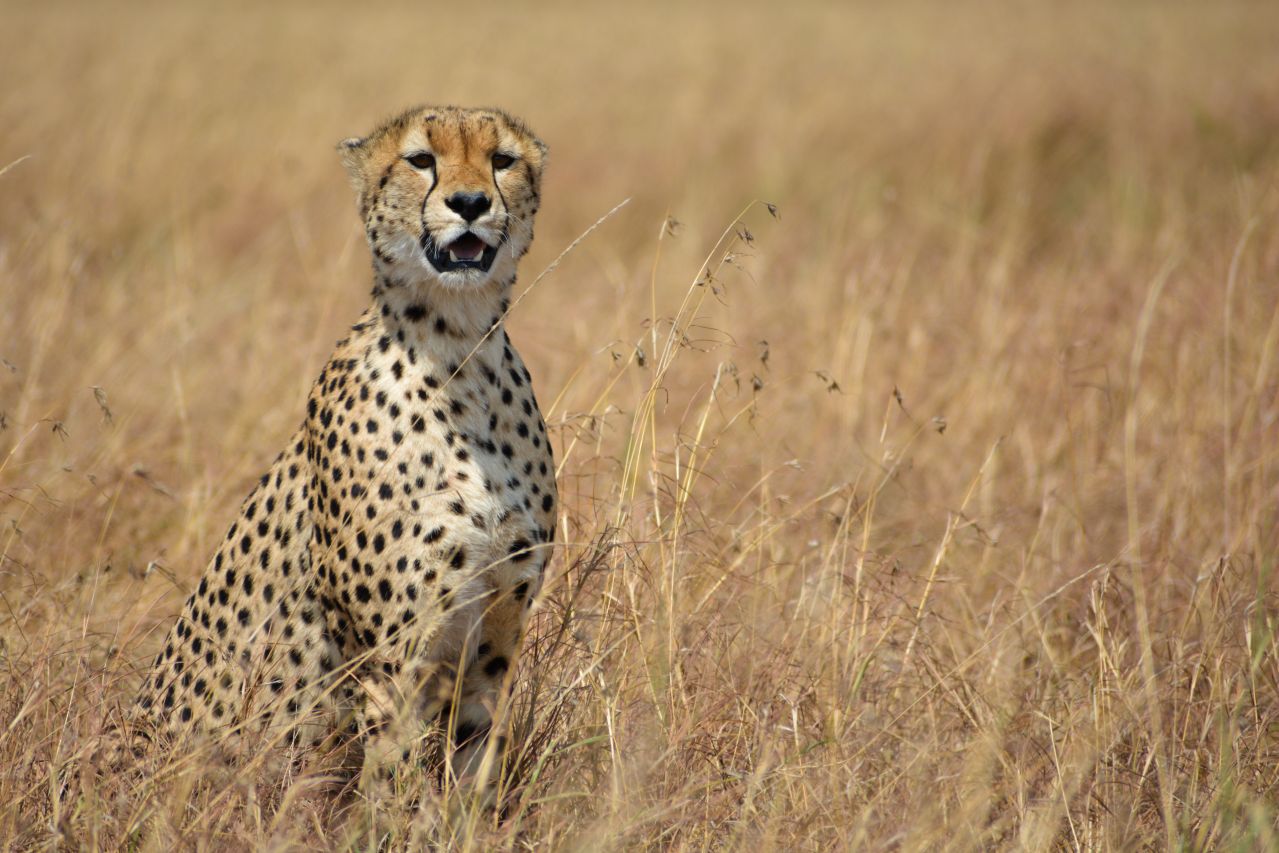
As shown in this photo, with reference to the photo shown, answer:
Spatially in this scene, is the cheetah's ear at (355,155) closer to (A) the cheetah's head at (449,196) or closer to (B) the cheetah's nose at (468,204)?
(A) the cheetah's head at (449,196)

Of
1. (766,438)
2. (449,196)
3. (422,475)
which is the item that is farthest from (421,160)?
(766,438)

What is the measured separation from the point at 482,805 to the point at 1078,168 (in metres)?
5.82

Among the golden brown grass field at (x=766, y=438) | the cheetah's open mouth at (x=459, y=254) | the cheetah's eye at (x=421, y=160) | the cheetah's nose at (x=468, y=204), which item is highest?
the cheetah's eye at (x=421, y=160)

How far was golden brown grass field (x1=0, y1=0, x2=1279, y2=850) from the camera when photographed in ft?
6.88

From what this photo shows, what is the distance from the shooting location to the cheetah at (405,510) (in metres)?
2.08

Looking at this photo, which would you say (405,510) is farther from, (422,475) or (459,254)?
(459,254)

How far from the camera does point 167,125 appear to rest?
7145 mm

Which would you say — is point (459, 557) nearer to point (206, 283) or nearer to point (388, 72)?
point (206, 283)

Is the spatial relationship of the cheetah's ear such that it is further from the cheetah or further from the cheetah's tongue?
the cheetah's tongue

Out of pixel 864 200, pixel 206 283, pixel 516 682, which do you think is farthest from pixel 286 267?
pixel 516 682

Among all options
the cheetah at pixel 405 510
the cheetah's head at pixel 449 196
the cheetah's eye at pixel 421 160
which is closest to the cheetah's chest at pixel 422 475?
the cheetah at pixel 405 510

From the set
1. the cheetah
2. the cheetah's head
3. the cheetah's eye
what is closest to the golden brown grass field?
the cheetah

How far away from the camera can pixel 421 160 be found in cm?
217

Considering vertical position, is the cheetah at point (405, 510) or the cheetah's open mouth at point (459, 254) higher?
the cheetah's open mouth at point (459, 254)
